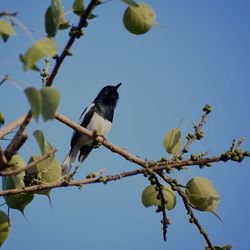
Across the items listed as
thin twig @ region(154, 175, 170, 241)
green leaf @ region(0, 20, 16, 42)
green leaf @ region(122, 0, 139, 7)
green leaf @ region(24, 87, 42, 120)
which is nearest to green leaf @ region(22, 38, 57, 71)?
green leaf @ region(24, 87, 42, 120)

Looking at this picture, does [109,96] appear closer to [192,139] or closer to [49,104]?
[192,139]

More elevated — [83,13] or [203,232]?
[83,13]

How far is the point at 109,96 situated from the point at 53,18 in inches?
228

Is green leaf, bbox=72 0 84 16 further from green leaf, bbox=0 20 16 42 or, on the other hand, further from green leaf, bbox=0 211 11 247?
green leaf, bbox=0 211 11 247

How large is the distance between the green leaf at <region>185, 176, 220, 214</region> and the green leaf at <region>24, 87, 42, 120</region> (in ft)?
4.11

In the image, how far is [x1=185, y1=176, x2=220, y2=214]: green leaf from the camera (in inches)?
89.6

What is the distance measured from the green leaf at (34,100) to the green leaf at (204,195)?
1.25 meters

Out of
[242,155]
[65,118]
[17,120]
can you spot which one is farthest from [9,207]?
[242,155]

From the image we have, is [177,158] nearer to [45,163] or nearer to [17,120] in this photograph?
[45,163]

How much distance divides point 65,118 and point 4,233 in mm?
911

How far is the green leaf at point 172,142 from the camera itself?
2.48 m

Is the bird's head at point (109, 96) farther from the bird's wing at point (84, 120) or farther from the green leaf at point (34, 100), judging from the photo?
the green leaf at point (34, 100)

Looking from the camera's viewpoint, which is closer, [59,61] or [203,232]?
[59,61]

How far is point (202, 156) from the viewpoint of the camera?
92.9 inches
